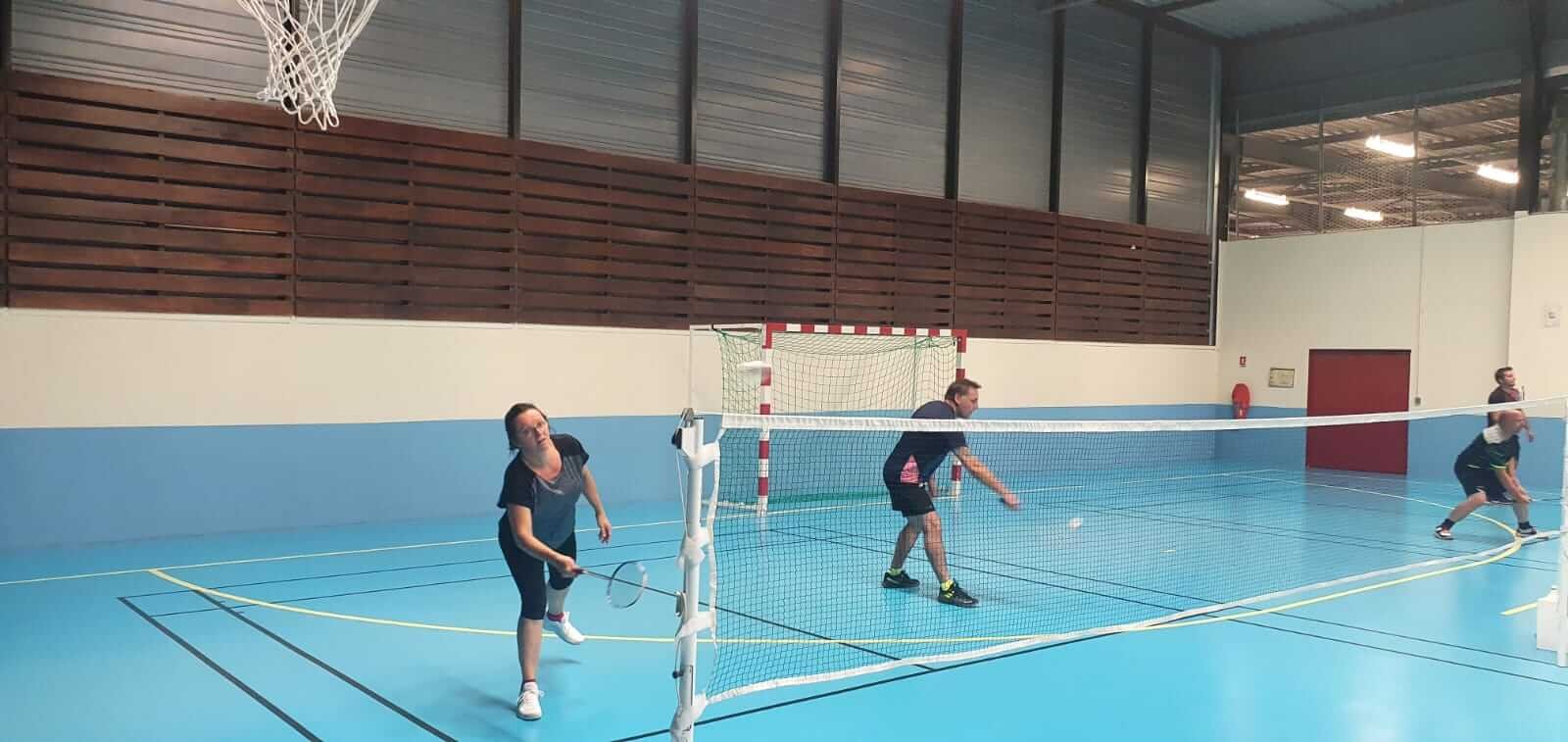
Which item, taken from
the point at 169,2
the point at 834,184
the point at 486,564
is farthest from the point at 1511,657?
the point at 169,2

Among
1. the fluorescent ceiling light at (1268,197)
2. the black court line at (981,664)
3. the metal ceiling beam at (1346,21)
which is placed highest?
the metal ceiling beam at (1346,21)

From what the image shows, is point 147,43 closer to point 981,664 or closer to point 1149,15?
point 981,664

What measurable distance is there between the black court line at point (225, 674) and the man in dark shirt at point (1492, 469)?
1175cm

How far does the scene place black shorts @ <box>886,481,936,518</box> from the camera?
8672mm

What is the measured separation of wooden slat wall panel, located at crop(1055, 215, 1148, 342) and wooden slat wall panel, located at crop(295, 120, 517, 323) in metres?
10.2

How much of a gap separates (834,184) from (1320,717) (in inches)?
456

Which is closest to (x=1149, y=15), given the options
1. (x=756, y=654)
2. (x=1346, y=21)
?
(x=1346, y=21)

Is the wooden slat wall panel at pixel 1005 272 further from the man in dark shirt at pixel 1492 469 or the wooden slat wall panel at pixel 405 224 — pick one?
the wooden slat wall panel at pixel 405 224

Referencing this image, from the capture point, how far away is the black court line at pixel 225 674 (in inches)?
223

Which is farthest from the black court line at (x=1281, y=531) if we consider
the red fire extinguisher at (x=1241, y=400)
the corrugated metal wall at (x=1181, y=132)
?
the corrugated metal wall at (x=1181, y=132)

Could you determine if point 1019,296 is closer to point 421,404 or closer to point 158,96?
point 421,404

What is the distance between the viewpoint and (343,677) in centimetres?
653

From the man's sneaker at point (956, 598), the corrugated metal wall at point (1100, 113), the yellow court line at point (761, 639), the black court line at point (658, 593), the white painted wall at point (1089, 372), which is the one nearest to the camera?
the black court line at point (658, 593)

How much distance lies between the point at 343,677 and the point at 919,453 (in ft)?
14.5
